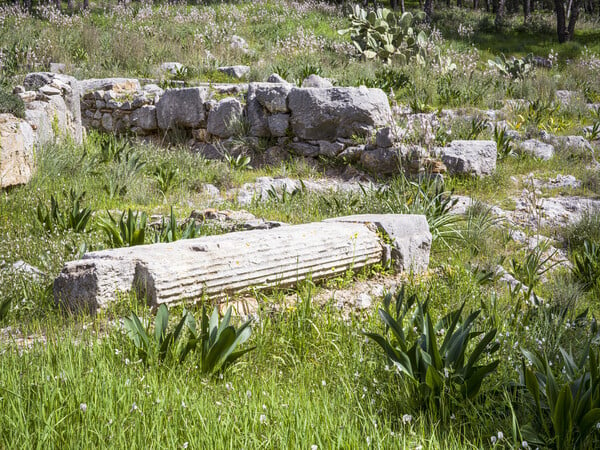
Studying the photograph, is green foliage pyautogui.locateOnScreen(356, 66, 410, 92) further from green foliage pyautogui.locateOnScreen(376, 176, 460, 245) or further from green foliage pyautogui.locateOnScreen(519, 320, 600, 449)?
green foliage pyautogui.locateOnScreen(519, 320, 600, 449)

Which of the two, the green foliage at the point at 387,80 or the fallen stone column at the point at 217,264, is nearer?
the fallen stone column at the point at 217,264

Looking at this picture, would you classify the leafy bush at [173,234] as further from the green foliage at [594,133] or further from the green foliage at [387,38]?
the green foliage at [387,38]

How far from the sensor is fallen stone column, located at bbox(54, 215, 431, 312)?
388 centimetres

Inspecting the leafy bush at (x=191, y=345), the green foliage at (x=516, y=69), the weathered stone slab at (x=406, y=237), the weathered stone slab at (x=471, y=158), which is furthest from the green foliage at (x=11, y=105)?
the green foliage at (x=516, y=69)

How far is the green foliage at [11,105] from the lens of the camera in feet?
25.4

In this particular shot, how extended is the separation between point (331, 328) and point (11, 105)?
253 inches

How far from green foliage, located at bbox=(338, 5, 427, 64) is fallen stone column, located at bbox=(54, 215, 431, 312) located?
988 centimetres

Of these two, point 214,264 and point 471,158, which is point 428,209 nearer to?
point 471,158

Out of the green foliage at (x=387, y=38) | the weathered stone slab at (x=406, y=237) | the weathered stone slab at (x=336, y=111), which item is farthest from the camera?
the green foliage at (x=387, y=38)

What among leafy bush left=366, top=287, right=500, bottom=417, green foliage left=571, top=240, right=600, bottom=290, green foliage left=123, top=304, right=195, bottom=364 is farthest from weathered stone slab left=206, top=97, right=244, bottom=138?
leafy bush left=366, top=287, right=500, bottom=417

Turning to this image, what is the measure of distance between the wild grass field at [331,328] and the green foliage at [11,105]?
0.63m

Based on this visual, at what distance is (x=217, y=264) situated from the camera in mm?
4215

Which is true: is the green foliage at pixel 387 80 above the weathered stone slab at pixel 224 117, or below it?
above

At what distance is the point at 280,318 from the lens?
Result: 3.84 m
